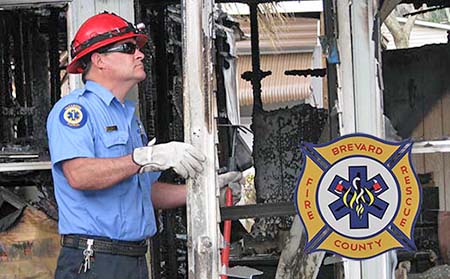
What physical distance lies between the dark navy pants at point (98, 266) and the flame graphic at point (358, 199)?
2.61ft

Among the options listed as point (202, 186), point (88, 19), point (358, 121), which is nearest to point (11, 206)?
point (88, 19)

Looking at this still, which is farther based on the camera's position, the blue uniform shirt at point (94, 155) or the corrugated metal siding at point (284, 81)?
the corrugated metal siding at point (284, 81)

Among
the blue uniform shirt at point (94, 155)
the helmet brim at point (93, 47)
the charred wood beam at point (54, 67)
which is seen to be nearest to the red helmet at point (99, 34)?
the helmet brim at point (93, 47)

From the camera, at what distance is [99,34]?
8.95ft

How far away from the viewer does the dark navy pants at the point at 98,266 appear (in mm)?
2664

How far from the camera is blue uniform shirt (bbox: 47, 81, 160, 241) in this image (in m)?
2.61

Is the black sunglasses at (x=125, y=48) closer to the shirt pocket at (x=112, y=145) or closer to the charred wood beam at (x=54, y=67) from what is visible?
the shirt pocket at (x=112, y=145)

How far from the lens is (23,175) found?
3.49m

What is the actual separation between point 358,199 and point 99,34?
1.08 metres

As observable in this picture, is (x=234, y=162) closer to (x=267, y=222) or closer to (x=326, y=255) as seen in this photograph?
(x=267, y=222)

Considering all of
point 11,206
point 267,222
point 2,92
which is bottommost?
point 267,222

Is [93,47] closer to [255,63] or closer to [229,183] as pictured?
[229,183]

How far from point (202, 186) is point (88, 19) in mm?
803

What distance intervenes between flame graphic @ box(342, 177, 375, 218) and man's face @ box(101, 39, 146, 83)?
859 mm
